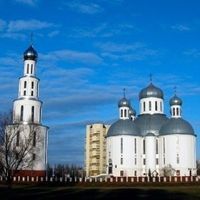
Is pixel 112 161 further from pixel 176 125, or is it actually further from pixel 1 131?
pixel 1 131

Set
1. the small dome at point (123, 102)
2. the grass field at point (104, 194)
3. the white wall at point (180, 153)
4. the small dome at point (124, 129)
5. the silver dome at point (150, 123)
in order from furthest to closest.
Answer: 1. the small dome at point (123, 102)
2. the silver dome at point (150, 123)
3. the small dome at point (124, 129)
4. the white wall at point (180, 153)
5. the grass field at point (104, 194)

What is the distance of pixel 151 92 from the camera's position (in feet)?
296

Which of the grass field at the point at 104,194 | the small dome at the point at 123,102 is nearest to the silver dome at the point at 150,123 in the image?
the small dome at the point at 123,102

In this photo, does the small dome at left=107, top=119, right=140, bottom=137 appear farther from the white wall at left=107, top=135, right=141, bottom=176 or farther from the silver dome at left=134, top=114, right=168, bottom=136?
the silver dome at left=134, top=114, right=168, bottom=136

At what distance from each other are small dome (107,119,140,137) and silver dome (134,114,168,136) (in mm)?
1808

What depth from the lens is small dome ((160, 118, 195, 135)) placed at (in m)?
80.6

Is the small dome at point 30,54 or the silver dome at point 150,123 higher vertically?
the small dome at point 30,54

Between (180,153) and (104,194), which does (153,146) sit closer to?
(180,153)

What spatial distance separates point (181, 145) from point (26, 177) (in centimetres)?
2739

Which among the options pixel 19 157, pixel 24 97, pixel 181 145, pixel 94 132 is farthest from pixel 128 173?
pixel 94 132

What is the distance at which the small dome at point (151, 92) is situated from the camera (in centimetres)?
9016

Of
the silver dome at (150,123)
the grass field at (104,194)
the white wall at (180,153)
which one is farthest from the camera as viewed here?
the silver dome at (150,123)

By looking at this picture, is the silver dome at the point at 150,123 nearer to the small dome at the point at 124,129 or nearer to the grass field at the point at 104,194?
the small dome at the point at 124,129

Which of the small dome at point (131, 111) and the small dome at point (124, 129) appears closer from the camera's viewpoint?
the small dome at point (124, 129)
